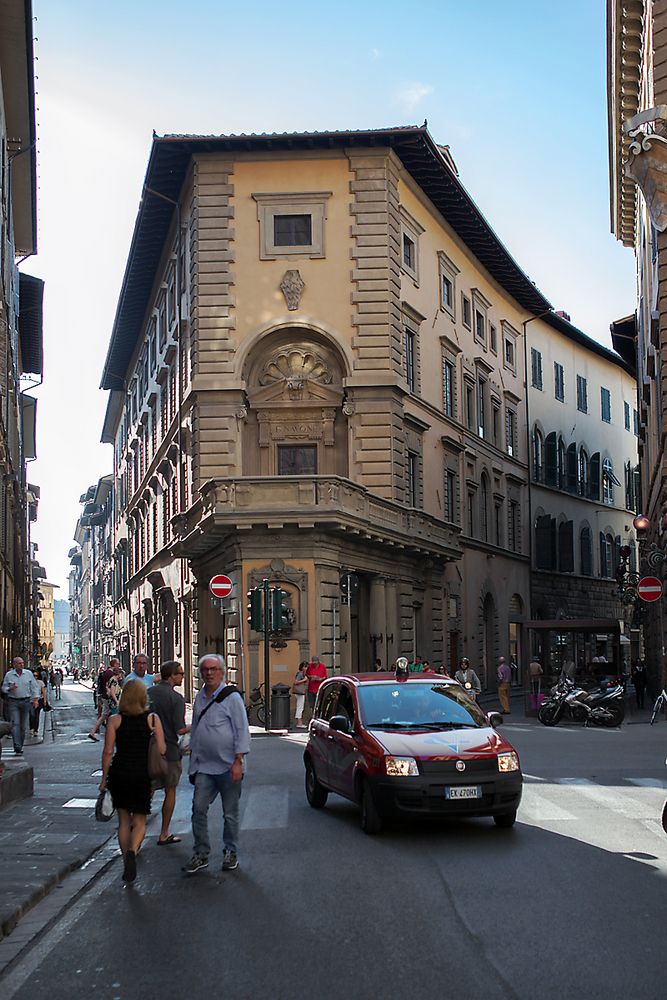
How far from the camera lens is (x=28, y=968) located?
6930 millimetres

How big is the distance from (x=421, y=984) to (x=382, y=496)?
29.1 m

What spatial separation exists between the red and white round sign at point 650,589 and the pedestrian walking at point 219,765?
1858 centimetres

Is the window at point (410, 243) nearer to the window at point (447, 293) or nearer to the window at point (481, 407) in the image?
the window at point (447, 293)

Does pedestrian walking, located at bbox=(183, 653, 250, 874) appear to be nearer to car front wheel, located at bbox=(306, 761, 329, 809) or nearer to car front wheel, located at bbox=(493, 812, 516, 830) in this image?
car front wheel, located at bbox=(493, 812, 516, 830)

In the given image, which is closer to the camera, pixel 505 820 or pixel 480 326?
Answer: pixel 505 820

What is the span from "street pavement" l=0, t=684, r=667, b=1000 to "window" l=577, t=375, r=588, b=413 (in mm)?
51160

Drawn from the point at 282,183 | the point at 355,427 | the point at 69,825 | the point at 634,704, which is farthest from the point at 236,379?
the point at 69,825

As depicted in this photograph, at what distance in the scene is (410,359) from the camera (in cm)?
3853

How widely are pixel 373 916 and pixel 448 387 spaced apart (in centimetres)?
3642

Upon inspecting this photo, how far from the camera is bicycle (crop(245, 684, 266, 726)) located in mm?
29344

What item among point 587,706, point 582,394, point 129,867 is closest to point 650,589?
point 587,706

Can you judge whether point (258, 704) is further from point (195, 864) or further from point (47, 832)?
point (195, 864)

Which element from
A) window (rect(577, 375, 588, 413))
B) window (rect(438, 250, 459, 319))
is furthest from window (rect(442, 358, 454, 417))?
window (rect(577, 375, 588, 413))

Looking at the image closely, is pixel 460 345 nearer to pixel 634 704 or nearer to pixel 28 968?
pixel 634 704
